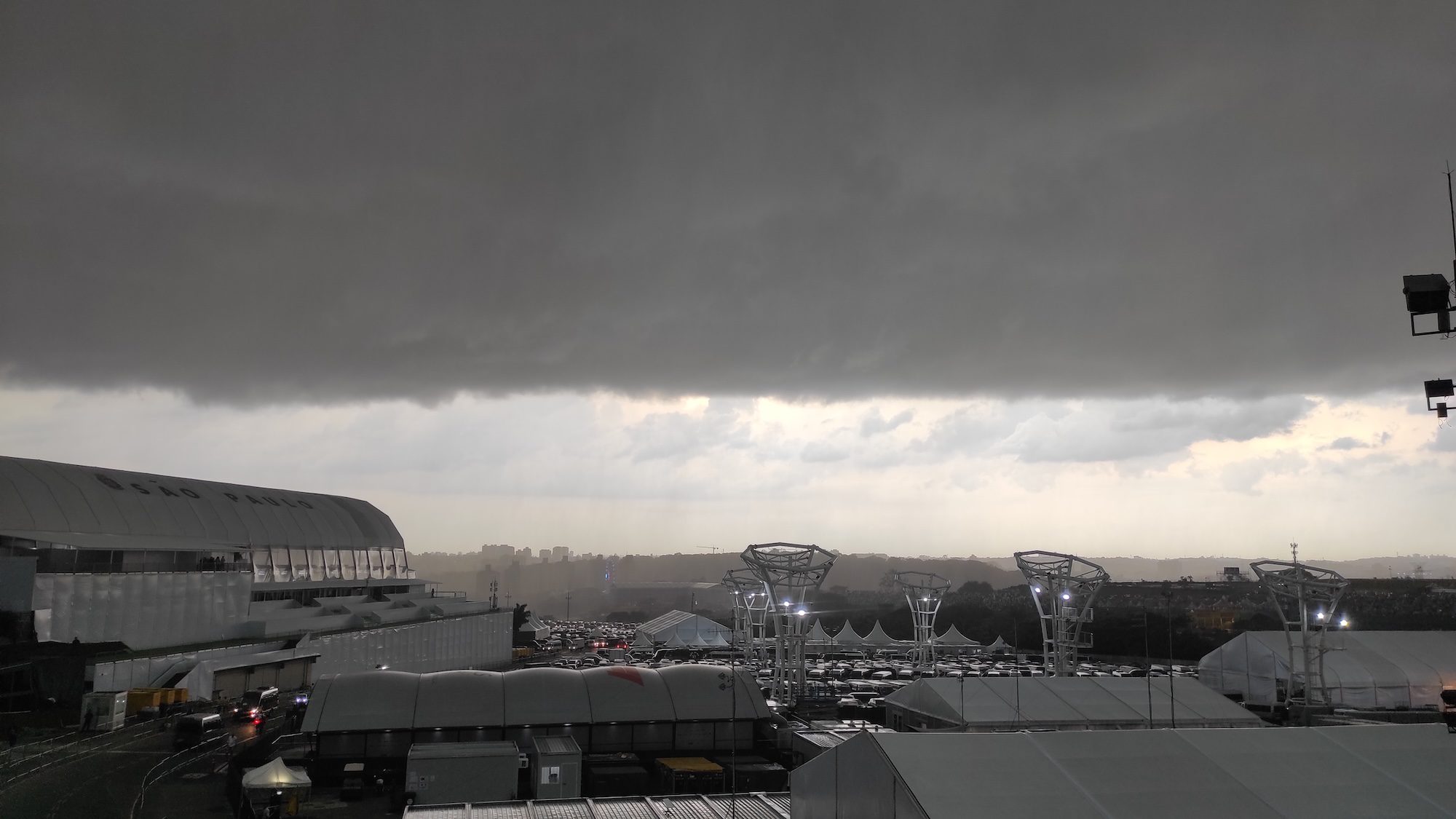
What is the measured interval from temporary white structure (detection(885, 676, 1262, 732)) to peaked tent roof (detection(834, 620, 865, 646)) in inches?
3091

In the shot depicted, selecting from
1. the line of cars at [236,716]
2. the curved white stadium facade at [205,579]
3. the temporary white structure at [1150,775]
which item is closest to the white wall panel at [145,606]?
the curved white stadium facade at [205,579]

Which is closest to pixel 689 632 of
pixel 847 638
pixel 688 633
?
pixel 688 633

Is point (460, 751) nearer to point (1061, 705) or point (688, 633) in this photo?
point (1061, 705)

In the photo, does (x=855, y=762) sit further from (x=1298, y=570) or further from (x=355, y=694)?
(x=1298, y=570)

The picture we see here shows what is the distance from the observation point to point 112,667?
43625mm

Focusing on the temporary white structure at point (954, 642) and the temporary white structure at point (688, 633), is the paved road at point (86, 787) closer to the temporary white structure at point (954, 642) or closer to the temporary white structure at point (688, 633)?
the temporary white structure at point (688, 633)

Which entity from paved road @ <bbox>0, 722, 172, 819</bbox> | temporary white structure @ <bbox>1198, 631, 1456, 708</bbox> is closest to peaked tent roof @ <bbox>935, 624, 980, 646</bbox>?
temporary white structure @ <bbox>1198, 631, 1456, 708</bbox>

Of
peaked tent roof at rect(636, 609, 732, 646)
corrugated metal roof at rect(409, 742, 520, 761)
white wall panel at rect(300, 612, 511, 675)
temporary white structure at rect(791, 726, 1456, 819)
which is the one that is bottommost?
peaked tent roof at rect(636, 609, 732, 646)

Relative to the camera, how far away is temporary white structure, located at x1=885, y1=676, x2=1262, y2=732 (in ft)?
132

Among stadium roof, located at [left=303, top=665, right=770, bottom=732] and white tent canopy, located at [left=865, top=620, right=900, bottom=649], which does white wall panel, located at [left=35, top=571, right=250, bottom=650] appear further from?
white tent canopy, located at [left=865, top=620, right=900, bottom=649]

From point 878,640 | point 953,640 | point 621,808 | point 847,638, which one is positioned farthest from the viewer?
point 847,638

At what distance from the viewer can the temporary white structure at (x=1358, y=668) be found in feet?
176

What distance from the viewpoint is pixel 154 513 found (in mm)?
67312

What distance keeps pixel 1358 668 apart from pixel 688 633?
254 feet
